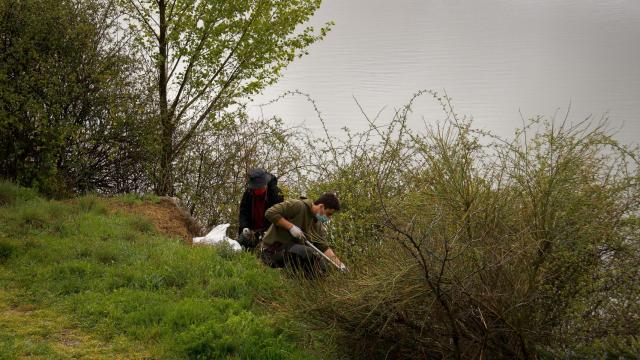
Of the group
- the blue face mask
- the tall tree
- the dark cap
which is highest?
the tall tree

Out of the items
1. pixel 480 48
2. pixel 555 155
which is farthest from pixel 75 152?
pixel 480 48

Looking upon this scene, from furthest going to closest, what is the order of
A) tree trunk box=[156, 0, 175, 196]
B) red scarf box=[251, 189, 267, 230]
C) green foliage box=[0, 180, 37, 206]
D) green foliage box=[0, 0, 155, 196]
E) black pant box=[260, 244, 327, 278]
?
1. tree trunk box=[156, 0, 175, 196]
2. green foliage box=[0, 0, 155, 196]
3. green foliage box=[0, 180, 37, 206]
4. red scarf box=[251, 189, 267, 230]
5. black pant box=[260, 244, 327, 278]

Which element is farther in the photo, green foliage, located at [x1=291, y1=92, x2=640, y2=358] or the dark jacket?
the dark jacket

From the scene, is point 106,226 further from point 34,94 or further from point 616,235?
point 616,235

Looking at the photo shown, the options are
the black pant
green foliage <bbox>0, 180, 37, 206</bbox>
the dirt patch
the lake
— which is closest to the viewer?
the black pant

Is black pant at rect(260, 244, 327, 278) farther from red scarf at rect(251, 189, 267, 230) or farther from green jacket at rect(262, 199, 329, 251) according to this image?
red scarf at rect(251, 189, 267, 230)

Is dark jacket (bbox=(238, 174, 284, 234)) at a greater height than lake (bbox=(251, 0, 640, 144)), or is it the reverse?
lake (bbox=(251, 0, 640, 144))

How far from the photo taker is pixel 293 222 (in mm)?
8055

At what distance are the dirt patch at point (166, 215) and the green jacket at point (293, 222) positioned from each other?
207cm

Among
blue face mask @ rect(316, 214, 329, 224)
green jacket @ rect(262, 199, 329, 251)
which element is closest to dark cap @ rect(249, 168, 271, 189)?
green jacket @ rect(262, 199, 329, 251)

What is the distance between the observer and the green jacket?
312 inches

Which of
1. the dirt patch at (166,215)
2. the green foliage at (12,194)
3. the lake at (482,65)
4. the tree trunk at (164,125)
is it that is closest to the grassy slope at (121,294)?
the green foliage at (12,194)

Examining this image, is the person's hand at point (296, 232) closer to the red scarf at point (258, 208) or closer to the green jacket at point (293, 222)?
the green jacket at point (293, 222)

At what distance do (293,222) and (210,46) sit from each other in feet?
27.1
